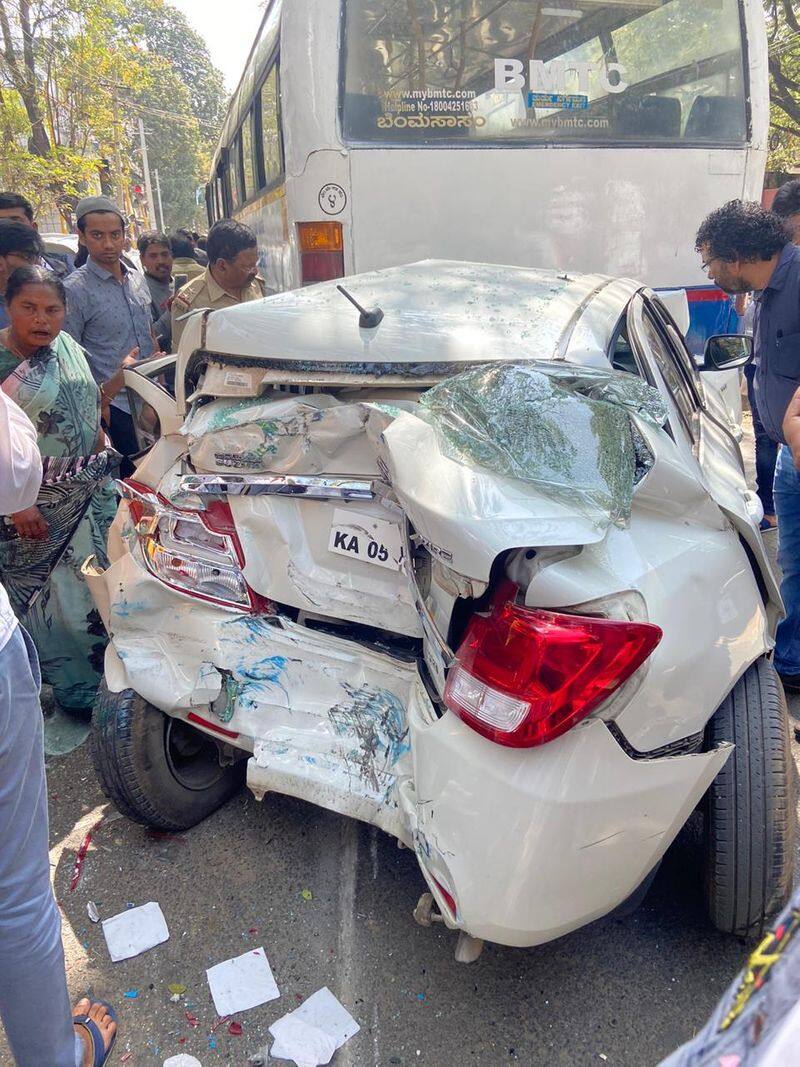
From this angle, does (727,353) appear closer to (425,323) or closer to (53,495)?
(425,323)

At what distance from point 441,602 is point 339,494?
1.45 ft

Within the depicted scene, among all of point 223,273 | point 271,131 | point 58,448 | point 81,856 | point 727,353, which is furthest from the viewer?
point 271,131

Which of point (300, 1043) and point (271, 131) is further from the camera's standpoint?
point (271, 131)

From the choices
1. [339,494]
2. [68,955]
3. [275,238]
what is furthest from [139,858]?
[275,238]

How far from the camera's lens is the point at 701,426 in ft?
9.12

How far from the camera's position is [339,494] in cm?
204

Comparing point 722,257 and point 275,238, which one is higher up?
point 275,238

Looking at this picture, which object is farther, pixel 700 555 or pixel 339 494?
pixel 339 494

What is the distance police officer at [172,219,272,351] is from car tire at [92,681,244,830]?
8.52 ft

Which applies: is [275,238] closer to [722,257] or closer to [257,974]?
[722,257]

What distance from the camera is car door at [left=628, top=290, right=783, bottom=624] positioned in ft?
6.76

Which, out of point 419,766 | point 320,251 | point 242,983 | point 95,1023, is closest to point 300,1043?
point 242,983

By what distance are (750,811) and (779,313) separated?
222cm

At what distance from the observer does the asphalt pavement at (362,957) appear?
1803mm
